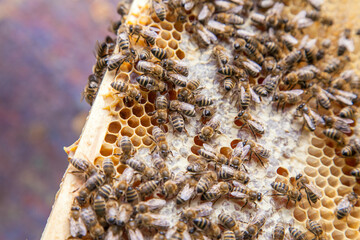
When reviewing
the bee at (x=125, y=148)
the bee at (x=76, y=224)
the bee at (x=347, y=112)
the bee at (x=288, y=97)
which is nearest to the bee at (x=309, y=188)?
the bee at (x=288, y=97)

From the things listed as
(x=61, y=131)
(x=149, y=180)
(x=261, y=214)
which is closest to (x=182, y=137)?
(x=149, y=180)

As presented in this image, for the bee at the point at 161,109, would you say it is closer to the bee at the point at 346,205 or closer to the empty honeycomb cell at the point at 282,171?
the empty honeycomb cell at the point at 282,171

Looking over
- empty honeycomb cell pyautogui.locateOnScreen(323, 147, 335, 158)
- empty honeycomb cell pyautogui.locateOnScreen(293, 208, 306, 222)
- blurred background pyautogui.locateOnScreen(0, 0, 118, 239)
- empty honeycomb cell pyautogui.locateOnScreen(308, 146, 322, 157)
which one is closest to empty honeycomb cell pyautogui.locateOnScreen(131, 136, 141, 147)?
empty honeycomb cell pyautogui.locateOnScreen(293, 208, 306, 222)

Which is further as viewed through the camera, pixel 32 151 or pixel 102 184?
pixel 32 151

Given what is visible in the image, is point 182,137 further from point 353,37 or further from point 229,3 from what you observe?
point 353,37

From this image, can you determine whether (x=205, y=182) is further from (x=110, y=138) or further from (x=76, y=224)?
(x=76, y=224)
